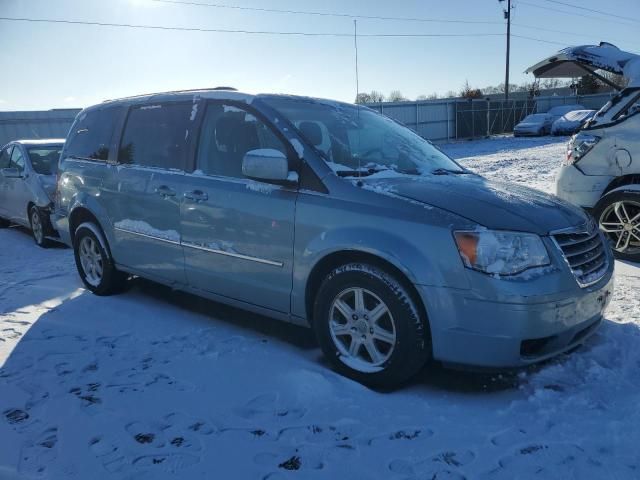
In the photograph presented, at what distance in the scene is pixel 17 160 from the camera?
8.38 m

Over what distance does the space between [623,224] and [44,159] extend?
26.0 feet

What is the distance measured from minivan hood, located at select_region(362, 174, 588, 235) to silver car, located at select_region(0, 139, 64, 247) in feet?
19.7

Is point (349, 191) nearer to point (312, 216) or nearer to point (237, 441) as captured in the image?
point (312, 216)

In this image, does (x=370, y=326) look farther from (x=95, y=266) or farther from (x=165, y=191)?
(x=95, y=266)

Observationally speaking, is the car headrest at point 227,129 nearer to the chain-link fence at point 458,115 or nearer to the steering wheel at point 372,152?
the steering wheel at point 372,152

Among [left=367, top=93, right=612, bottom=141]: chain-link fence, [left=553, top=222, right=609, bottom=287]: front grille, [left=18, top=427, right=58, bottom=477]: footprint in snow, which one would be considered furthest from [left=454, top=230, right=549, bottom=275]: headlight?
[left=367, top=93, right=612, bottom=141]: chain-link fence

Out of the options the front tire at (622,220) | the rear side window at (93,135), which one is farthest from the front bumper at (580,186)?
the rear side window at (93,135)

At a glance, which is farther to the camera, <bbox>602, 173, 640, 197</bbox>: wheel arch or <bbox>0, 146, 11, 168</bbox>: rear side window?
<bbox>0, 146, 11, 168</bbox>: rear side window

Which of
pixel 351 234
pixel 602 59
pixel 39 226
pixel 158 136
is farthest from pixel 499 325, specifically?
pixel 39 226

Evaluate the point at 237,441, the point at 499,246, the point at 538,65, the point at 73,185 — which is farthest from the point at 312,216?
the point at 538,65

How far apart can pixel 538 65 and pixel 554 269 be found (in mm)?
5176

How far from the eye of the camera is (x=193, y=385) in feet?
10.7

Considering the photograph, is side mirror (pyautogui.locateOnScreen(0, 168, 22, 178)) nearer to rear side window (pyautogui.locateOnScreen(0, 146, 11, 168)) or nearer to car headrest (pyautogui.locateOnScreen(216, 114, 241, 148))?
rear side window (pyautogui.locateOnScreen(0, 146, 11, 168))

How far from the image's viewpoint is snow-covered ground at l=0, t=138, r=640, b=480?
8.06 ft
